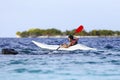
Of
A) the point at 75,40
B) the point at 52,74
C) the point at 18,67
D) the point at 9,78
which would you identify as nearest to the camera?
the point at 9,78

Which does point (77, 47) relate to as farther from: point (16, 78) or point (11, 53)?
point (16, 78)

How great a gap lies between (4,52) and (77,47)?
6450 mm

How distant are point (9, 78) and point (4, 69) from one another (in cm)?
289

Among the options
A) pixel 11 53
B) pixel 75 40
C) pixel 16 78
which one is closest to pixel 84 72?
pixel 16 78

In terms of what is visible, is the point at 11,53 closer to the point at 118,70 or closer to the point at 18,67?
the point at 18,67

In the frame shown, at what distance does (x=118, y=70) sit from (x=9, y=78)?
15.6 ft

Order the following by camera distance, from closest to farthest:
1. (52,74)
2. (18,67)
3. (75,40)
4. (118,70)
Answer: (52,74)
(118,70)
(18,67)
(75,40)

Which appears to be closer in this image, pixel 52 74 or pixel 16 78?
pixel 16 78

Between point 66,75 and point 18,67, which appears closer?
point 66,75

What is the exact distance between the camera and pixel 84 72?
1552 cm

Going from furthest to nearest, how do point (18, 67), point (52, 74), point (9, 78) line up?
point (18, 67) → point (52, 74) → point (9, 78)

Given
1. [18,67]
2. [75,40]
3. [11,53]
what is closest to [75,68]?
[18,67]

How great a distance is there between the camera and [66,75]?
14789mm

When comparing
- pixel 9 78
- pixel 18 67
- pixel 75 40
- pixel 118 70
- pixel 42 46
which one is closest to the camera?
pixel 9 78
